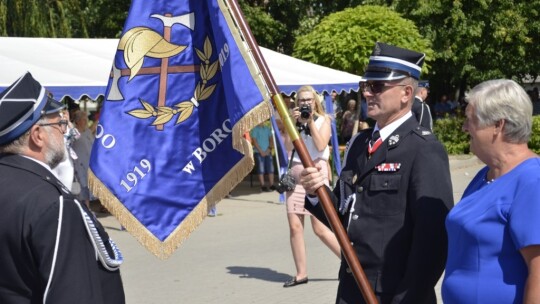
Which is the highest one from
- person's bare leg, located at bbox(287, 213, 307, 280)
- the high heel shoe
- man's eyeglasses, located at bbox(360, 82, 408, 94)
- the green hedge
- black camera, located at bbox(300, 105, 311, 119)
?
man's eyeglasses, located at bbox(360, 82, 408, 94)

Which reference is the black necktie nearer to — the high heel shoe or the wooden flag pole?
the wooden flag pole

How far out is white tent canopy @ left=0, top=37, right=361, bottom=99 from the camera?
40.7 feet

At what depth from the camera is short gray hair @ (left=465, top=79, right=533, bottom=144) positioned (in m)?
3.04

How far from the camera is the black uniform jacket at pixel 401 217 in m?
3.53

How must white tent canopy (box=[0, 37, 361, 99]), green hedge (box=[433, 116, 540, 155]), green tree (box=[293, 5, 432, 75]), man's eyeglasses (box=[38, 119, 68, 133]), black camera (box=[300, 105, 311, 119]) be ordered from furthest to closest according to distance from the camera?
green hedge (box=[433, 116, 540, 155])
green tree (box=[293, 5, 432, 75])
white tent canopy (box=[0, 37, 361, 99])
black camera (box=[300, 105, 311, 119])
man's eyeglasses (box=[38, 119, 68, 133])

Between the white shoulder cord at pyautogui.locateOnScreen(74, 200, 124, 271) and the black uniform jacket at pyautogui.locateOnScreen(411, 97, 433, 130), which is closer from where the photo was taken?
the white shoulder cord at pyautogui.locateOnScreen(74, 200, 124, 271)

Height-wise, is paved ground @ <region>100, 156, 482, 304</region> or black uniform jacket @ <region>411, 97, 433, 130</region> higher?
black uniform jacket @ <region>411, 97, 433, 130</region>

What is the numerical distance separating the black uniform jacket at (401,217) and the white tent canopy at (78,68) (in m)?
8.94

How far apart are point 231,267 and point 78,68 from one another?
539cm

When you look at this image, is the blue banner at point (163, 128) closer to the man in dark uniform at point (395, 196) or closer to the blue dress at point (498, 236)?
the man in dark uniform at point (395, 196)

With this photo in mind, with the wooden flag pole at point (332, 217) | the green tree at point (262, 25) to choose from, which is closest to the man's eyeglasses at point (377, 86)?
the wooden flag pole at point (332, 217)

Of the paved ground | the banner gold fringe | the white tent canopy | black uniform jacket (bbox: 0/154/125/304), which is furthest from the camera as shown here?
the white tent canopy

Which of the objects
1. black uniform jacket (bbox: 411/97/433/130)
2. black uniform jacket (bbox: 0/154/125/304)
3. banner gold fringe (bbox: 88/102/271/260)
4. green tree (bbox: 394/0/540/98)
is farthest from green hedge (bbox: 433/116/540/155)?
black uniform jacket (bbox: 0/154/125/304)

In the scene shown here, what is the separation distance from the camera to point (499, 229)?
2979 mm
